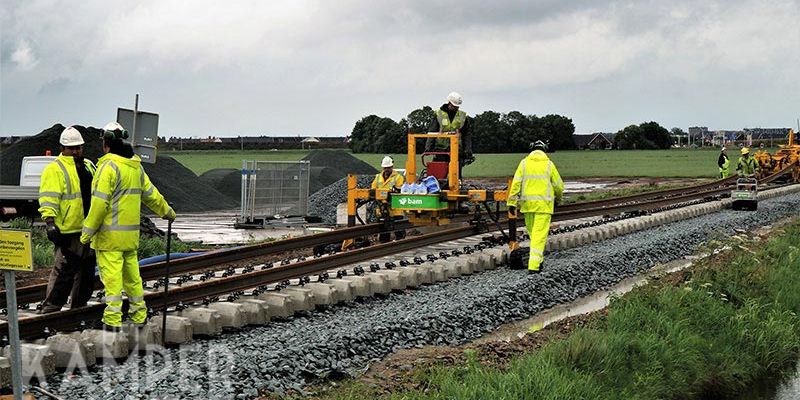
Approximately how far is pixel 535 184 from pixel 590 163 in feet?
193

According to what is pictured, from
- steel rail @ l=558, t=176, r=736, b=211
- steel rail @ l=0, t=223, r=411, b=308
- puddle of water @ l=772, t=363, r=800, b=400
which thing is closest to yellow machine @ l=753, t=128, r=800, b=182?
steel rail @ l=558, t=176, r=736, b=211

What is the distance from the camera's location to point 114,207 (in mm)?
8383

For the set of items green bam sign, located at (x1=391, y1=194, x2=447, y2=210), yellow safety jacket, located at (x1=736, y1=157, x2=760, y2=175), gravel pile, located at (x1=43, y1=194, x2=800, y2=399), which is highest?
yellow safety jacket, located at (x1=736, y1=157, x2=760, y2=175)

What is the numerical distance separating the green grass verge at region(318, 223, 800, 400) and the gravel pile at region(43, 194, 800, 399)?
0.69m

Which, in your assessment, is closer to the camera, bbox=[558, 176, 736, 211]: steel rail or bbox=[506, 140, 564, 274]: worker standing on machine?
bbox=[506, 140, 564, 274]: worker standing on machine

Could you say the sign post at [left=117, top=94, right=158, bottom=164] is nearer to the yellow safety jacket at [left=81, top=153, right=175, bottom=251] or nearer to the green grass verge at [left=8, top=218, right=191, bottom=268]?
the green grass verge at [left=8, top=218, right=191, bottom=268]

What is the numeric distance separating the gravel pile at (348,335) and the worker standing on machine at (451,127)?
2.22m

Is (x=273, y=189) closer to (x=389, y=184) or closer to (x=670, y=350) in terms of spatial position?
(x=389, y=184)

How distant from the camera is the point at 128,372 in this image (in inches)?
286

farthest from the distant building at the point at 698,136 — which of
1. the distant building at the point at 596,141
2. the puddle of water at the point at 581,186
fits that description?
the puddle of water at the point at 581,186

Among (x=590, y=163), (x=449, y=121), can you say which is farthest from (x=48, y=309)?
(x=590, y=163)

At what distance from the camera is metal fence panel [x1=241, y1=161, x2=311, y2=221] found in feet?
77.7

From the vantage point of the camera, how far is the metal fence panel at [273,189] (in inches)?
933

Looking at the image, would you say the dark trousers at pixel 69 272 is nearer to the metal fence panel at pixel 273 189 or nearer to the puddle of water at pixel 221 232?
the puddle of water at pixel 221 232
